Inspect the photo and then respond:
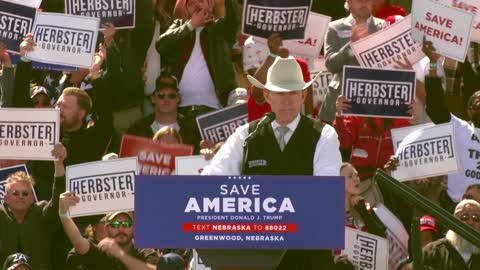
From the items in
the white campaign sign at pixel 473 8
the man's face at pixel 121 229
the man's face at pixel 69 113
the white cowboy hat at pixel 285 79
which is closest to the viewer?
the white cowboy hat at pixel 285 79

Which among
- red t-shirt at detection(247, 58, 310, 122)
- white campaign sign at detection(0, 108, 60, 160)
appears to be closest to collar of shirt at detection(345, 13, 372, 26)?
red t-shirt at detection(247, 58, 310, 122)

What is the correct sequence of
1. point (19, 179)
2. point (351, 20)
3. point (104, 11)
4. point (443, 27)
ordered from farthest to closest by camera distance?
point (351, 20) → point (104, 11) → point (443, 27) → point (19, 179)

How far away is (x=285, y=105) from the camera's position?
34.1ft

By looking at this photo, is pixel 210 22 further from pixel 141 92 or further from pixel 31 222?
pixel 31 222

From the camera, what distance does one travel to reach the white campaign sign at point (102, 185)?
13.6m

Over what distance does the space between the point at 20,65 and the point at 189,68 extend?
5.58 ft

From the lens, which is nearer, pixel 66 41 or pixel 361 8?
pixel 66 41

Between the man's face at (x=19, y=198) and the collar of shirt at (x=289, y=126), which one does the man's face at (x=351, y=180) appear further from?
the collar of shirt at (x=289, y=126)

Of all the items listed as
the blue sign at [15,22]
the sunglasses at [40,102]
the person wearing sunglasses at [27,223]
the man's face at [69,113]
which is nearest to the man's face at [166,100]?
the man's face at [69,113]

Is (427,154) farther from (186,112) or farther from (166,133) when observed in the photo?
(186,112)

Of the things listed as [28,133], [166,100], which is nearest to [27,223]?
[28,133]

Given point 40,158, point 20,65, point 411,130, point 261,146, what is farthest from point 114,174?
point 261,146

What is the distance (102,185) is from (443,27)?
3.36 meters

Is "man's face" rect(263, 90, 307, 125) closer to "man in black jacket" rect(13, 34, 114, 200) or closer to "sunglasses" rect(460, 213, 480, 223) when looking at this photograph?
A: "sunglasses" rect(460, 213, 480, 223)
